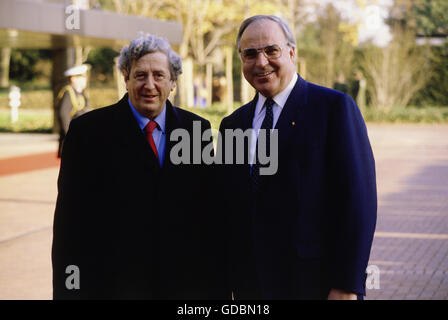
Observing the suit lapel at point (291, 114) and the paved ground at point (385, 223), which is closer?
the suit lapel at point (291, 114)

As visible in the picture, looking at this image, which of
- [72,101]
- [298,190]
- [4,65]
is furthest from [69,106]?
[4,65]

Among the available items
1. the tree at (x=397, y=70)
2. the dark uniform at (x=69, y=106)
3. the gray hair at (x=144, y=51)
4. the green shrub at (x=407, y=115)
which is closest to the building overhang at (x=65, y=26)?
the dark uniform at (x=69, y=106)

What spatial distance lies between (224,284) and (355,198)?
792 mm

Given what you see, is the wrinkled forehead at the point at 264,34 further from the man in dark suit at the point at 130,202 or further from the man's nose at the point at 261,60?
the man in dark suit at the point at 130,202

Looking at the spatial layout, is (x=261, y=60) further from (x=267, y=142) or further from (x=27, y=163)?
(x=27, y=163)

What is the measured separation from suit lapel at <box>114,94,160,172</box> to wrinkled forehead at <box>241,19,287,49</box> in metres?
0.61

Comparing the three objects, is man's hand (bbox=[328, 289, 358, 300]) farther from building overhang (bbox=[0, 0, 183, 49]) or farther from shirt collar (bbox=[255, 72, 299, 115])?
building overhang (bbox=[0, 0, 183, 49])

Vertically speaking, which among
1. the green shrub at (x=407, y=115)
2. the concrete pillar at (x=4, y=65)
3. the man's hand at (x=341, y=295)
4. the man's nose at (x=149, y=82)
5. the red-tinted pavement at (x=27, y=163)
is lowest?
the man's hand at (x=341, y=295)

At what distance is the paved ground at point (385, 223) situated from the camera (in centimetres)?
553

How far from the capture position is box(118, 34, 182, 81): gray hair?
2.83 m

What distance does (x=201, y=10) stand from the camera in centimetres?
2353

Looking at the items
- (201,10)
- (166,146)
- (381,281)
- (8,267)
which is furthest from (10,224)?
(201,10)

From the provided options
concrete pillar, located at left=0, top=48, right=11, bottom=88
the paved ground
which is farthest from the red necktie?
concrete pillar, located at left=0, top=48, right=11, bottom=88

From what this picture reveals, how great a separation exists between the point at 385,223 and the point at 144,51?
5.97 metres
